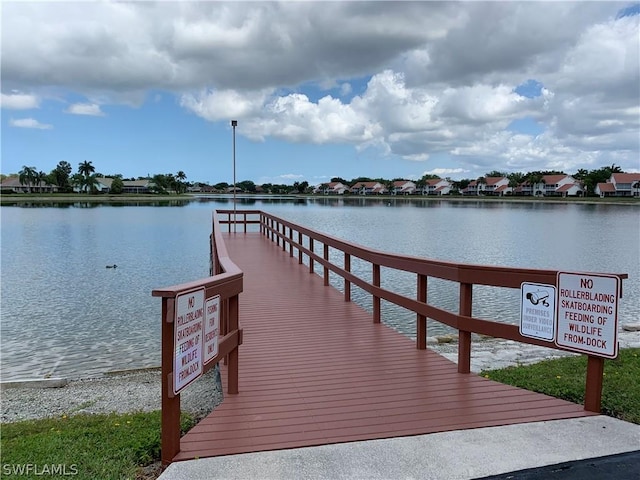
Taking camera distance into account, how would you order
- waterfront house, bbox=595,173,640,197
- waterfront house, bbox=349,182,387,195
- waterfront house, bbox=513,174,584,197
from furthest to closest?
waterfront house, bbox=349,182,387,195 → waterfront house, bbox=513,174,584,197 → waterfront house, bbox=595,173,640,197

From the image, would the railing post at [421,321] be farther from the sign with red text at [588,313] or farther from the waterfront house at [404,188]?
the waterfront house at [404,188]

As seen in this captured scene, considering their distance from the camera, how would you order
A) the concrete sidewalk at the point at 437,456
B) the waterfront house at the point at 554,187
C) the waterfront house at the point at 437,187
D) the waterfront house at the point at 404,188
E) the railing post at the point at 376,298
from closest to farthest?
1. the concrete sidewalk at the point at 437,456
2. the railing post at the point at 376,298
3. the waterfront house at the point at 554,187
4. the waterfront house at the point at 437,187
5. the waterfront house at the point at 404,188

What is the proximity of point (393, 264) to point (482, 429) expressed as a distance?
8.55ft

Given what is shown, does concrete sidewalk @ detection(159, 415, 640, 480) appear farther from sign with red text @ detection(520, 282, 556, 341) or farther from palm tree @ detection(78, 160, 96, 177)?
palm tree @ detection(78, 160, 96, 177)

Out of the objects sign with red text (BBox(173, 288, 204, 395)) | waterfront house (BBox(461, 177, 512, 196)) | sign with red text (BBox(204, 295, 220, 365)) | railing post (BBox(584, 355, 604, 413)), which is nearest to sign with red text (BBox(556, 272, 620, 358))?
railing post (BBox(584, 355, 604, 413))

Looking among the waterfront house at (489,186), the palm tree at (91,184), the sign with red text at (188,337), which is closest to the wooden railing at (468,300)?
the sign with red text at (188,337)

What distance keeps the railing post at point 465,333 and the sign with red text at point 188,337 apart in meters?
2.52

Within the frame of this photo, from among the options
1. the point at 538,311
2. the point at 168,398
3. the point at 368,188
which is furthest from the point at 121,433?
the point at 368,188

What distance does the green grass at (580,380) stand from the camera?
439cm

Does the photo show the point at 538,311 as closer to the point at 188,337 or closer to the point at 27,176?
the point at 188,337

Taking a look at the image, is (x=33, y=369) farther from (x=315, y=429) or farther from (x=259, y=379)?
(x=315, y=429)

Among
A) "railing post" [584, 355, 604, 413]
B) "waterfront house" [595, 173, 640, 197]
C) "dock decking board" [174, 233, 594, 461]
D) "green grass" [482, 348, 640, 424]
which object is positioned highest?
"waterfront house" [595, 173, 640, 197]

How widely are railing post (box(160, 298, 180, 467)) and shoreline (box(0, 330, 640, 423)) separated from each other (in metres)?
2.33

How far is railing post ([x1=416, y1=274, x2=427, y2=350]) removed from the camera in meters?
5.42
